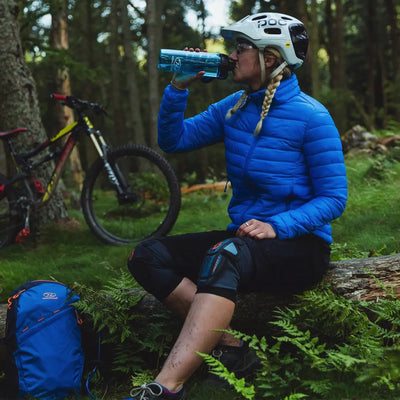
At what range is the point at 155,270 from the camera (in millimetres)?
2973

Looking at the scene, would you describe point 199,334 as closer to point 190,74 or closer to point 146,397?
point 146,397

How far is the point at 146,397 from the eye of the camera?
238 centimetres

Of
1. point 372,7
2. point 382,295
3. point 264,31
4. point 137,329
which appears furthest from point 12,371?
point 372,7

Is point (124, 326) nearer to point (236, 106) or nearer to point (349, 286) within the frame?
point (349, 286)

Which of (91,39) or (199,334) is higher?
(91,39)

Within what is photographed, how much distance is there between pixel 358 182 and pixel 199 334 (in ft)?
19.4

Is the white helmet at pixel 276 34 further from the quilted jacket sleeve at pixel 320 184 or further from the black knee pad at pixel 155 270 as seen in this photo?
the black knee pad at pixel 155 270

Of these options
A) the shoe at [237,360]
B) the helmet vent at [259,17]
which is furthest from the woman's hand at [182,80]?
the shoe at [237,360]

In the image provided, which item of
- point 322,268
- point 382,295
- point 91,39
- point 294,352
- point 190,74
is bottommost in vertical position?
point 294,352

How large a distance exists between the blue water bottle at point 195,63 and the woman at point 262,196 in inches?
2.5

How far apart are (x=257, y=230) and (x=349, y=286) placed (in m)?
0.74

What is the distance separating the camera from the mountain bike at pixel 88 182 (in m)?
5.32

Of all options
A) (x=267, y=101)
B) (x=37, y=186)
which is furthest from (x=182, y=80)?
(x=37, y=186)

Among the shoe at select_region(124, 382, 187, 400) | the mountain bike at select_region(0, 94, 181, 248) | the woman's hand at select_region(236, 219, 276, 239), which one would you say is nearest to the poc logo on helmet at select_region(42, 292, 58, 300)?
the shoe at select_region(124, 382, 187, 400)
